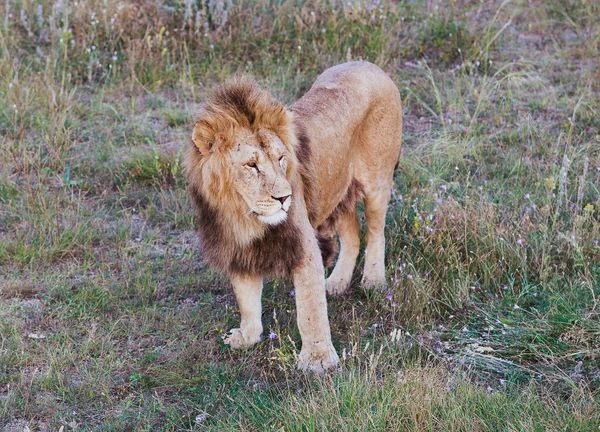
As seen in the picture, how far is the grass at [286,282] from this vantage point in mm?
3672

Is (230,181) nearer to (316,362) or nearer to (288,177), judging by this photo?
(288,177)

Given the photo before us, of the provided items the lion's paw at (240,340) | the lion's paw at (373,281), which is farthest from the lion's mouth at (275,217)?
the lion's paw at (373,281)

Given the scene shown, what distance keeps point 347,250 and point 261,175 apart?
64.7 inches

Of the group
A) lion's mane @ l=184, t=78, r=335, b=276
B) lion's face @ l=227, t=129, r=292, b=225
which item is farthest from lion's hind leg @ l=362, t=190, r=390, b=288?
lion's face @ l=227, t=129, r=292, b=225

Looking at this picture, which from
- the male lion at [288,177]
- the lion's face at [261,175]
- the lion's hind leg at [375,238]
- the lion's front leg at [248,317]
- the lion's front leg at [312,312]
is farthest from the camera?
the lion's hind leg at [375,238]

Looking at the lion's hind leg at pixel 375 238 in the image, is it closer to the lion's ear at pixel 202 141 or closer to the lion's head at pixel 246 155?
the lion's head at pixel 246 155

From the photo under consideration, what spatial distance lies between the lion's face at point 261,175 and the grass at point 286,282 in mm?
762

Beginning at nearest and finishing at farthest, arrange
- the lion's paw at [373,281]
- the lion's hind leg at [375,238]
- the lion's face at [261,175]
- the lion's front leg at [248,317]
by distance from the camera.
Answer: the lion's face at [261,175] < the lion's front leg at [248,317] < the lion's paw at [373,281] < the lion's hind leg at [375,238]

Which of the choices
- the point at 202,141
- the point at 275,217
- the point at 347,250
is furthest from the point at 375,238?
the point at 202,141

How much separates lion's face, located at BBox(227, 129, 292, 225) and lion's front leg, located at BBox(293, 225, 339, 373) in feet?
1.04

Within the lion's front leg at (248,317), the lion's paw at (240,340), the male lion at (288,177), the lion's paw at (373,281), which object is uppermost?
the male lion at (288,177)

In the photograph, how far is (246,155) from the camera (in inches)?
139

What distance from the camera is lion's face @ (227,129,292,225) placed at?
137 inches

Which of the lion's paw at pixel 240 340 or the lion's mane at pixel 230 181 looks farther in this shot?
the lion's paw at pixel 240 340
